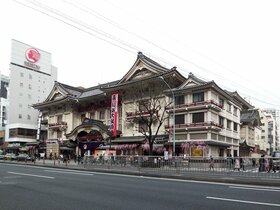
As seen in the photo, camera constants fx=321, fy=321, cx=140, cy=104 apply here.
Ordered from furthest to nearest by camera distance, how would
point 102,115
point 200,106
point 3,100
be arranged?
point 3,100, point 102,115, point 200,106

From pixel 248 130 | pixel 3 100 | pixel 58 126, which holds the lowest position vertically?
pixel 248 130

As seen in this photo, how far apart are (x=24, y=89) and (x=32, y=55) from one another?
8615 millimetres

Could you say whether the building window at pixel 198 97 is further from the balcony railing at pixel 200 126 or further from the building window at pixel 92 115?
the building window at pixel 92 115

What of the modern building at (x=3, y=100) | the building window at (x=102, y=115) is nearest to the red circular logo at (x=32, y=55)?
the modern building at (x=3, y=100)

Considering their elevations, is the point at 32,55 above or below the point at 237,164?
above

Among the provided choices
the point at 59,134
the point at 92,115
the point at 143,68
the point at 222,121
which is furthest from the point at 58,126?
the point at 222,121

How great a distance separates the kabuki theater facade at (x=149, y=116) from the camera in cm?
4106

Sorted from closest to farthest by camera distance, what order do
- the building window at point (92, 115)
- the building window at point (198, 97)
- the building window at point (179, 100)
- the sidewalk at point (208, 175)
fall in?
the sidewalk at point (208, 175) < the building window at point (198, 97) < the building window at point (179, 100) < the building window at point (92, 115)

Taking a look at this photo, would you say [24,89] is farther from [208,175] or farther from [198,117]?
[208,175]

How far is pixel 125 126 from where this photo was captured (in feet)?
167

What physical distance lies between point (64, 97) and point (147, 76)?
2044 cm

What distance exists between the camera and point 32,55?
260 ft

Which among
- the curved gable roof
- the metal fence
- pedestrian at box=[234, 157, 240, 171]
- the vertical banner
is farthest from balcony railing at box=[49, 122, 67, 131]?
pedestrian at box=[234, 157, 240, 171]

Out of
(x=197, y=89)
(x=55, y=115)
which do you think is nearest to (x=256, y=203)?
(x=197, y=89)
